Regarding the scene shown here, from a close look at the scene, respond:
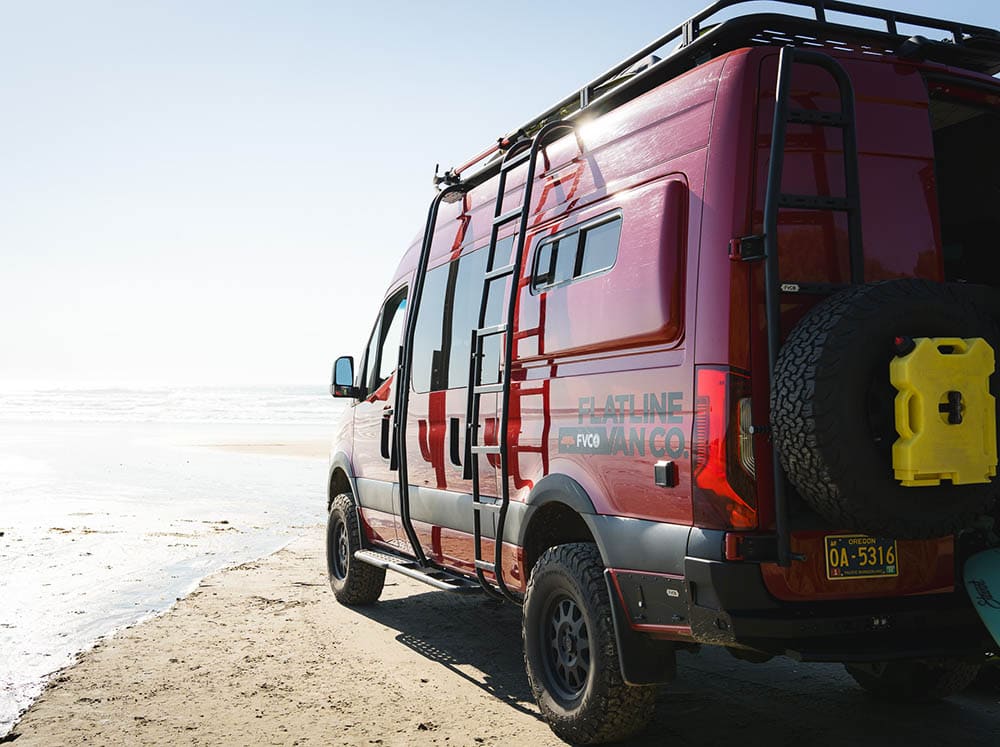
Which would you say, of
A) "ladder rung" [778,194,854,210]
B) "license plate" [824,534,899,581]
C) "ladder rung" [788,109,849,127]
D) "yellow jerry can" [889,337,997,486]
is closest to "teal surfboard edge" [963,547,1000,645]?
"license plate" [824,534,899,581]

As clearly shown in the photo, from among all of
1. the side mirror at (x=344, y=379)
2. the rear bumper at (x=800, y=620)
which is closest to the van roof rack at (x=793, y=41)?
the rear bumper at (x=800, y=620)

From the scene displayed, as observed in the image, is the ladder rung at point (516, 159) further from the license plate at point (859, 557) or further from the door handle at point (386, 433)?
the license plate at point (859, 557)

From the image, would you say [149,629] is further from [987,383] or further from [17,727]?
[987,383]

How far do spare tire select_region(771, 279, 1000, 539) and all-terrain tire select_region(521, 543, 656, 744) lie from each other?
1184mm

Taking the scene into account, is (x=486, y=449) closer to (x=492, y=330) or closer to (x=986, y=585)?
(x=492, y=330)

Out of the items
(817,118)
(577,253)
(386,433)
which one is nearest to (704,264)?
(817,118)

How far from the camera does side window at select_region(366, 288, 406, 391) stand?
7723 millimetres

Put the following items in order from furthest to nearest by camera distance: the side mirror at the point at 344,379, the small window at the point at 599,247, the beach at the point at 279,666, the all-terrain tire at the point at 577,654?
the side mirror at the point at 344,379
the beach at the point at 279,666
the small window at the point at 599,247
the all-terrain tire at the point at 577,654

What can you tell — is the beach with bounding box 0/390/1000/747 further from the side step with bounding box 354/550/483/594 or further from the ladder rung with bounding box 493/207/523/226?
the ladder rung with bounding box 493/207/523/226

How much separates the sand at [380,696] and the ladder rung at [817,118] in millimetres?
2768

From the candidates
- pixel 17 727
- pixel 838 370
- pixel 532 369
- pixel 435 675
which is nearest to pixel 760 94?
pixel 838 370

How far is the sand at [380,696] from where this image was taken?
4.76 m

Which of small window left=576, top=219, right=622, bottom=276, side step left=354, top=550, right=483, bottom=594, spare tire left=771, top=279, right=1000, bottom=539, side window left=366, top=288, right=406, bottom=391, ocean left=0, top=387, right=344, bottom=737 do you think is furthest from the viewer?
side window left=366, top=288, right=406, bottom=391

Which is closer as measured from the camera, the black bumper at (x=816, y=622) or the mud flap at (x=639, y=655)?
the black bumper at (x=816, y=622)
